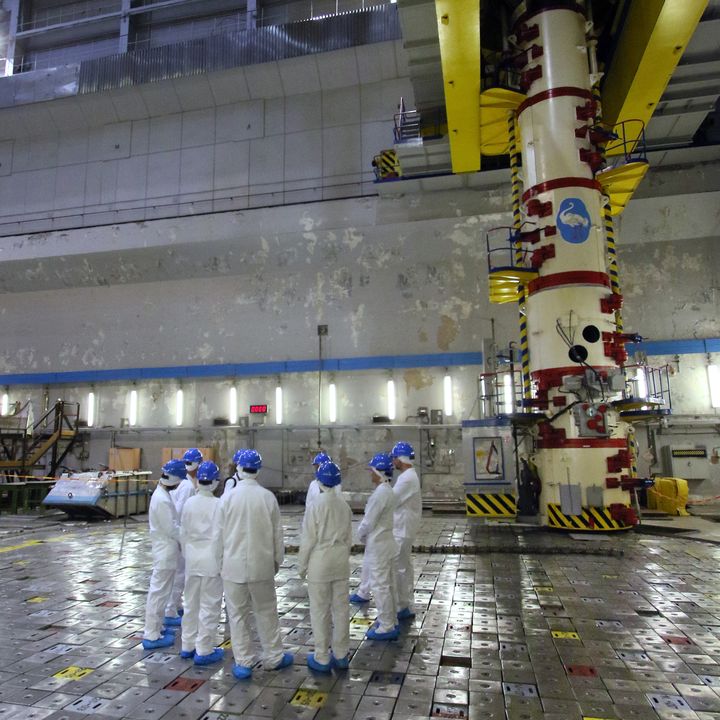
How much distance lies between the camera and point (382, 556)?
5.19 m

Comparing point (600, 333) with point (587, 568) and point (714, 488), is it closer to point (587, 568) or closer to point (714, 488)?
point (587, 568)

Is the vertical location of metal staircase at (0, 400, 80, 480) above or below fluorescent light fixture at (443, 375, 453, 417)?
below

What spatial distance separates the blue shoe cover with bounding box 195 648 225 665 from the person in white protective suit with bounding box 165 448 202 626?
3.31 ft

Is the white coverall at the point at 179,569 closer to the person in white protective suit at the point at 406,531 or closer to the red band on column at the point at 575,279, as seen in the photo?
the person in white protective suit at the point at 406,531

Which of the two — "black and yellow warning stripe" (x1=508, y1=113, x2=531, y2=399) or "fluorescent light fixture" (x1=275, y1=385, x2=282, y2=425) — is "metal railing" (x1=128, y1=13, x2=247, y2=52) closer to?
"black and yellow warning stripe" (x1=508, y1=113, x2=531, y2=399)

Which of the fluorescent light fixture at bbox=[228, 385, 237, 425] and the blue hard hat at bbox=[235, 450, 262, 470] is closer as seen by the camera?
the blue hard hat at bbox=[235, 450, 262, 470]

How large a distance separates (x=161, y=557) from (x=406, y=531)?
94.5 inches

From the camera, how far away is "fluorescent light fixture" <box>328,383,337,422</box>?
15805 mm

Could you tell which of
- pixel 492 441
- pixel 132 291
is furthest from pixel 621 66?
pixel 132 291

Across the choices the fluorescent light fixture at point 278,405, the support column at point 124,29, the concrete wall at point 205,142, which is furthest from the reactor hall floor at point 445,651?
the support column at point 124,29

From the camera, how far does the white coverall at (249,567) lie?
4320 millimetres

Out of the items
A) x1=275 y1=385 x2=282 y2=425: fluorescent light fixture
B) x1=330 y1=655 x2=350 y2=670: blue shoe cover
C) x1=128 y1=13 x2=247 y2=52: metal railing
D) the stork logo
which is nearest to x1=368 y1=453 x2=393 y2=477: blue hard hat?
x1=330 y1=655 x2=350 y2=670: blue shoe cover

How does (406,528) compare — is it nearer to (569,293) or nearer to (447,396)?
(569,293)

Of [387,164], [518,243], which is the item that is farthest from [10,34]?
[518,243]
